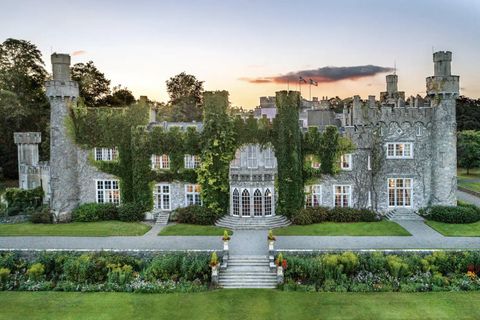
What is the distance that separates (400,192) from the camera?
37.2m

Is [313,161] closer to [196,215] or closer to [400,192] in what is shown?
[400,192]

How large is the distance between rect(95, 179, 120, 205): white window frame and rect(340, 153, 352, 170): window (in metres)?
17.5

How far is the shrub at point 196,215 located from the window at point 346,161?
10345 millimetres

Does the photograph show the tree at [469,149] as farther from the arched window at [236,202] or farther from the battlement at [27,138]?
the battlement at [27,138]

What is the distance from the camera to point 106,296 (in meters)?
24.1

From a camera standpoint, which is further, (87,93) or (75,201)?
(87,93)

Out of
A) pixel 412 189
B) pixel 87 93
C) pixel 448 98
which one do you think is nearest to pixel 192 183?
pixel 412 189

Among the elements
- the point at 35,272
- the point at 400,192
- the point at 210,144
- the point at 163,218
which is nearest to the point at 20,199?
the point at 163,218

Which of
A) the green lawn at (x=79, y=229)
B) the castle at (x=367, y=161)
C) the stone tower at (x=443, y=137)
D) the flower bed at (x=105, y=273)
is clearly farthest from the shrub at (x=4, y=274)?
the stone tower at (x=443, y=137)

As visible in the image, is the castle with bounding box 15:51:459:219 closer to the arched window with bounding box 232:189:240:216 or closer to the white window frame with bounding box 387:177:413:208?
the white window frame with bounding box 387:177:413:208

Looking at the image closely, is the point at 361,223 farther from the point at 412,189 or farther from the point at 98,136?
the point at 98,136

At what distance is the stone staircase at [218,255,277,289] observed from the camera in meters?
25.3

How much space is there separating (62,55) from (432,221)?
99.1ft

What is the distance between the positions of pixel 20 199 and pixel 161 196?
12681 mm
